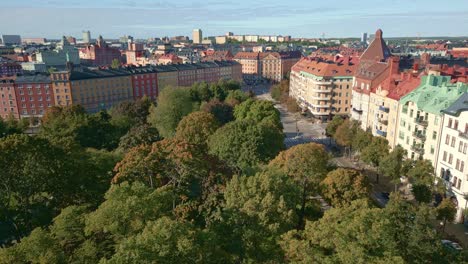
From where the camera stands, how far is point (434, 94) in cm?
5116

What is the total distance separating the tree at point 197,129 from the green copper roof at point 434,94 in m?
29.5

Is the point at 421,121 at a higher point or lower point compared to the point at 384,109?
higher

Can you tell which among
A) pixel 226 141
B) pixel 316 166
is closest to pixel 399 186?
pixel 316 166

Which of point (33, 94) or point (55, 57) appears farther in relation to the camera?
point (55, 57)

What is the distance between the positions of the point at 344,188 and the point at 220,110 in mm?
41875

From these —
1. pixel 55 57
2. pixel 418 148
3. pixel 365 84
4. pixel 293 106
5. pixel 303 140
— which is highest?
pixel 55 57

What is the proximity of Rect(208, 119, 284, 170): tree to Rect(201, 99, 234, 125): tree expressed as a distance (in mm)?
24262

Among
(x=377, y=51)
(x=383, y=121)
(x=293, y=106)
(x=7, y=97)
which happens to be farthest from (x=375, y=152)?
(x=7, y=97)

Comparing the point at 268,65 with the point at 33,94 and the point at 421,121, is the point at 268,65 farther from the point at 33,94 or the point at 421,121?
the point at 421,121

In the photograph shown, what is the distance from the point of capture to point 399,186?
54.8 meters

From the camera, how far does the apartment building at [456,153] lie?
43219mm

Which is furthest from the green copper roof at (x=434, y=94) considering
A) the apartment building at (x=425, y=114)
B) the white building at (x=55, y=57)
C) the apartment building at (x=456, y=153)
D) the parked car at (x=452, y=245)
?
the white building at (x=55, y=57)

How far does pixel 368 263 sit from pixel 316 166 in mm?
16973

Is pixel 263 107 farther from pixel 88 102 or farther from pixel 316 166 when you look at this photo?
pixel 88 102
